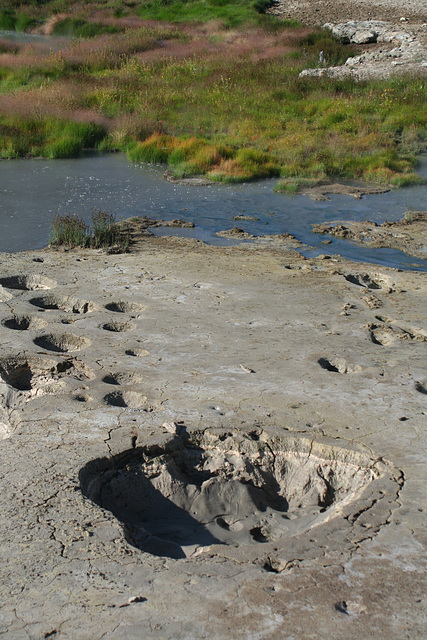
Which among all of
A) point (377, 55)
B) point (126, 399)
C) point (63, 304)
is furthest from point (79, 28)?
point (126, 399)

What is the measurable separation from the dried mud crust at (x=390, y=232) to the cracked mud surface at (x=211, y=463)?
113 inches

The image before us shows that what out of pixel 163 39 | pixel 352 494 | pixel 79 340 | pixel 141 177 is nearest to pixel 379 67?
pixel 163 39

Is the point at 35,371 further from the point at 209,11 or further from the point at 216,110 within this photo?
the point at 209,11

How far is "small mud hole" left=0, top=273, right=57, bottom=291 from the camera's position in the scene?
8039 mm

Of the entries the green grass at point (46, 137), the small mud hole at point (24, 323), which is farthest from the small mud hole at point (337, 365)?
the green grass at point (46, 137)

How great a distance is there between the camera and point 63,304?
734cm

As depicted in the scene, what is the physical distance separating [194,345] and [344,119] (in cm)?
1396

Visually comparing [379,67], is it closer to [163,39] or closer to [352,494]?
[163,39]

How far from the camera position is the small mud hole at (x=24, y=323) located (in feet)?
21.8

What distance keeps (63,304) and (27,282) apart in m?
1.06

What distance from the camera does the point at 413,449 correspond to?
15.0 ft

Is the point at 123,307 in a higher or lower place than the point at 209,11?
lower

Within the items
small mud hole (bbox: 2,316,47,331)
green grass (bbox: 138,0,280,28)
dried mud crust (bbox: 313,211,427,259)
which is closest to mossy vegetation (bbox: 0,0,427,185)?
dried mud crust (bbox: 313,211,427,259)

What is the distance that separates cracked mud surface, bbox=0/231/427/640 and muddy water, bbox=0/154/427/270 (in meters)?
2.94
